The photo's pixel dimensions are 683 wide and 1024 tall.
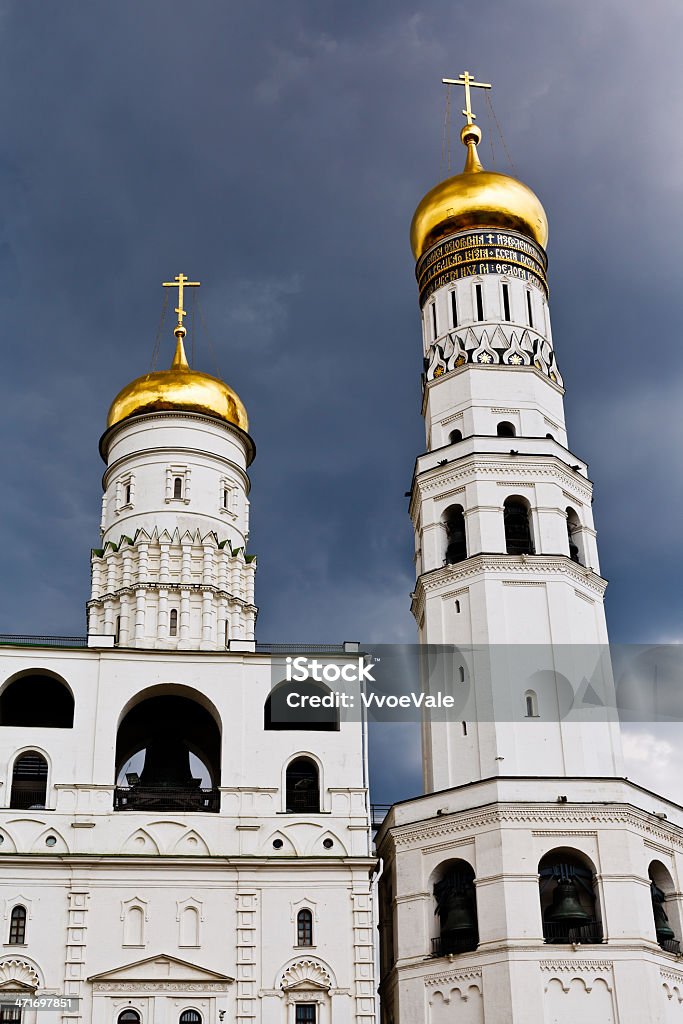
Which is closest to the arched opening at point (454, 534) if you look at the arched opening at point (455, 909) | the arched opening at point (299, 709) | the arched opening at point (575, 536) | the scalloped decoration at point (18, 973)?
the arched opening at point (575, 536)

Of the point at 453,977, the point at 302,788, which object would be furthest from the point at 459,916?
the point at 302,788

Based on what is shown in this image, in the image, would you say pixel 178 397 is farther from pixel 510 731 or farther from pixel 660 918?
pixel 660 918

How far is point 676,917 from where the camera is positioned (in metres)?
27.9

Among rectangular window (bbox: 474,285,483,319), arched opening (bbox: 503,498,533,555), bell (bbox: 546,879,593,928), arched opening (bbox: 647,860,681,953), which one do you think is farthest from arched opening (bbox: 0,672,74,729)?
rectangular window (bbox: 474,285,483,319)

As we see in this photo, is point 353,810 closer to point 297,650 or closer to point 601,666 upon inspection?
point 297,650

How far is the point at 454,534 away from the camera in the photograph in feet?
106

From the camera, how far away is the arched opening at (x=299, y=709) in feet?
98.7

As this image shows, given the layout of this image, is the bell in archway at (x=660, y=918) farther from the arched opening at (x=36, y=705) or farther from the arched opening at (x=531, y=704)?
the arched opening at (x=36, y=705)

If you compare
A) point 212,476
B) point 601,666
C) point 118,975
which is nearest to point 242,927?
point 118,975

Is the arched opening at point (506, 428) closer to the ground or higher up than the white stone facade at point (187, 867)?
higher up

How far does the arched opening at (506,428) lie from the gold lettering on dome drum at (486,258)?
4620mm

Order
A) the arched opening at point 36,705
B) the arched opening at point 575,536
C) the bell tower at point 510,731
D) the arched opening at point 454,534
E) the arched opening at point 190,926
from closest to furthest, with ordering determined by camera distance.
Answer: the bell tower at point 510,731, the arched opening at point 190,926, the arched opening at point 36,705, the arched opening at point 454,534, the arched opening at point 575,536

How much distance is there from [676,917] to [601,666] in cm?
555

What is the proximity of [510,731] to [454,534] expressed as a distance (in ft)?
18.5
